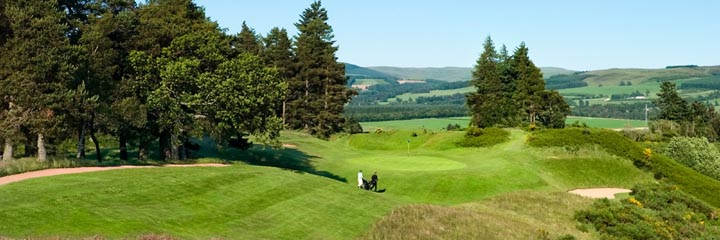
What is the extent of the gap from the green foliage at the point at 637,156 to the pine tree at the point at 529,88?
3455 centimetres

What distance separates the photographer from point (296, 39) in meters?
104

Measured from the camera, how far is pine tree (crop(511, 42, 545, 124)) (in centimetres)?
9400

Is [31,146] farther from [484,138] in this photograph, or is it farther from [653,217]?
[484,138]

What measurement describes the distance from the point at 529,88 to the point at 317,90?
34571 mm

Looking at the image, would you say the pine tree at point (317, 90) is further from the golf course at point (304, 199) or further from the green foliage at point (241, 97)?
the green foliage at point (241, 97)

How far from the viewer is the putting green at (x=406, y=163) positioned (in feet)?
157

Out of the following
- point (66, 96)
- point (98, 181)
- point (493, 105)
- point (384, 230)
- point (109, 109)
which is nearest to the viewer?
point (384, 230)

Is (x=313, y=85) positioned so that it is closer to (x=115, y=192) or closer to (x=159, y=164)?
(x=159, y=164)

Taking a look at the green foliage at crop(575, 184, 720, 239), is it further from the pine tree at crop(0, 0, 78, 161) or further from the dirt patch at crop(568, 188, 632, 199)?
the pine tree at crop(0, 0, 78, 161)

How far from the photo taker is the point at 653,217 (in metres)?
35.1

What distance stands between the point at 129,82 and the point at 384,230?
23392 mm

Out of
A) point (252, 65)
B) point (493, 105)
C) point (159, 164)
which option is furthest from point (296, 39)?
point (159, 164)

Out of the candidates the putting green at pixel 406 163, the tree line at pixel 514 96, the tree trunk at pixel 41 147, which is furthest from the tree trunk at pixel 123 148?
the tree line at pixel 514 96

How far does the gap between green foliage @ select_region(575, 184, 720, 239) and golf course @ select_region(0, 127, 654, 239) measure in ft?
5.85
